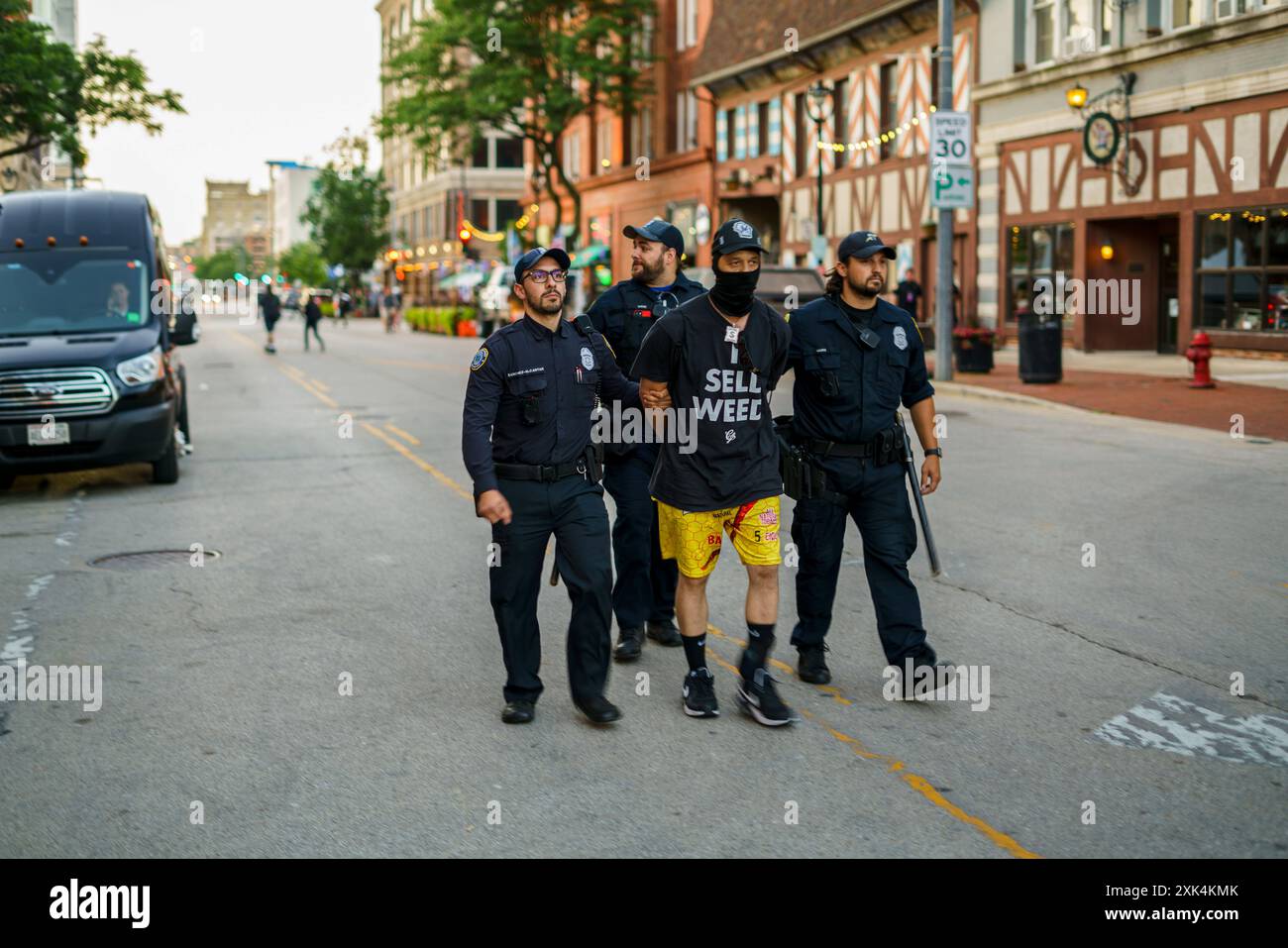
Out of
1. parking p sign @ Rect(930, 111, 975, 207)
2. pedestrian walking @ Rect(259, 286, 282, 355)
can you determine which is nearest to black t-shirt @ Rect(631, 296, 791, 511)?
parking p sign @ Rect(930, 111, 975, 207)

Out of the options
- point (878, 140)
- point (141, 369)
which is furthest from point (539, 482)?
point (878, 140)

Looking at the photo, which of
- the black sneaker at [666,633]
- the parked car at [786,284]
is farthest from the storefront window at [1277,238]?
the black sneaker at [666,633]

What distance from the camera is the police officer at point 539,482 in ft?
19.2

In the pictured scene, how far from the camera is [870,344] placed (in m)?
6.29

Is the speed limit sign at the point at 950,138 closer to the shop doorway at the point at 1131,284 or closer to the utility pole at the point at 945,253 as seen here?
the utility pole at the point at 945,253

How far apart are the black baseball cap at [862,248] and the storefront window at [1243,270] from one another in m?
20.6

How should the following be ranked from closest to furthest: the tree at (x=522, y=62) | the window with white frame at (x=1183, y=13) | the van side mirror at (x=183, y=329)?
the van side mirror at (x=183, y=329) → the window with white frame at (x=1183, y=13) → the tree at (x=522, y=62)

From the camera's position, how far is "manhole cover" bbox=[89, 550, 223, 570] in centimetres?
946

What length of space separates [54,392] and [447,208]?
8241cm

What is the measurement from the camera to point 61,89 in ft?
84.4

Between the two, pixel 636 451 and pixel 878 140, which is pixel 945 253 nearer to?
pixel 878 140

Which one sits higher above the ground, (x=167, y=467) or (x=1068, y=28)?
(x=1068, y=28)

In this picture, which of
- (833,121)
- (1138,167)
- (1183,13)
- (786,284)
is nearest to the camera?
(786,284)
